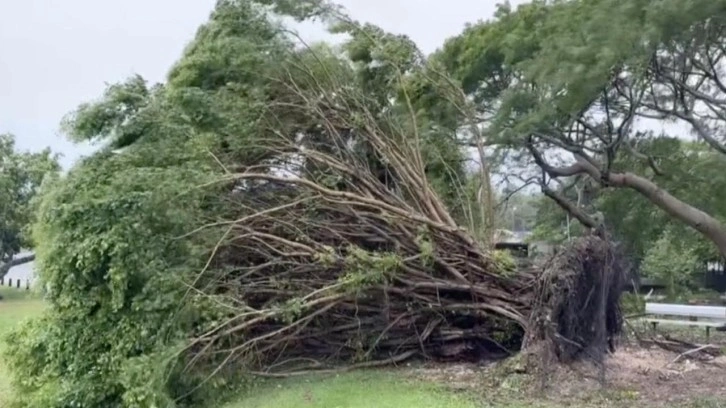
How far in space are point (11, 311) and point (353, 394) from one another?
15141 mm

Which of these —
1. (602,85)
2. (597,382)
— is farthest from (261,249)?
(602,85)

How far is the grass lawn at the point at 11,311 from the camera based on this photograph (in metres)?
9.19

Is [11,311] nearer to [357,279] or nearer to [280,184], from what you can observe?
[280,184]

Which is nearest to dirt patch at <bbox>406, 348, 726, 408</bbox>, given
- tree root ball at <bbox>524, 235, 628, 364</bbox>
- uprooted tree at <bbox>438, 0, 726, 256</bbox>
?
tree root ball at <bbox>524, 235, 628, 364</bbox>

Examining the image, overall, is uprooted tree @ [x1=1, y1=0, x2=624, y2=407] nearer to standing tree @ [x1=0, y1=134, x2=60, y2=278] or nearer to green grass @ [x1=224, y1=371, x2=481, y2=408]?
green grass @ [x1=224, y1=371, x2=481, y2=408]

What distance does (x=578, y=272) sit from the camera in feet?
23.4

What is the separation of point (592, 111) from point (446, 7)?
12.7ft

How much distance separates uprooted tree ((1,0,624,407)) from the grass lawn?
4.11 feet

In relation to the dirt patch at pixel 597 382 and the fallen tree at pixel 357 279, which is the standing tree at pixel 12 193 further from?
the dirt patch at pixel 597 382

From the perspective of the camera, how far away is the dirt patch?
6293mm

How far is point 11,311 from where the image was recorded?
751 inches

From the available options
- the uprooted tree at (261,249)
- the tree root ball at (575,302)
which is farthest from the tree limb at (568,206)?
the tree root ball at (575,302)

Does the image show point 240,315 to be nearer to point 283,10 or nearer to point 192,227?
point 192,227

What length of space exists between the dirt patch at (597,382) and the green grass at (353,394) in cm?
30
